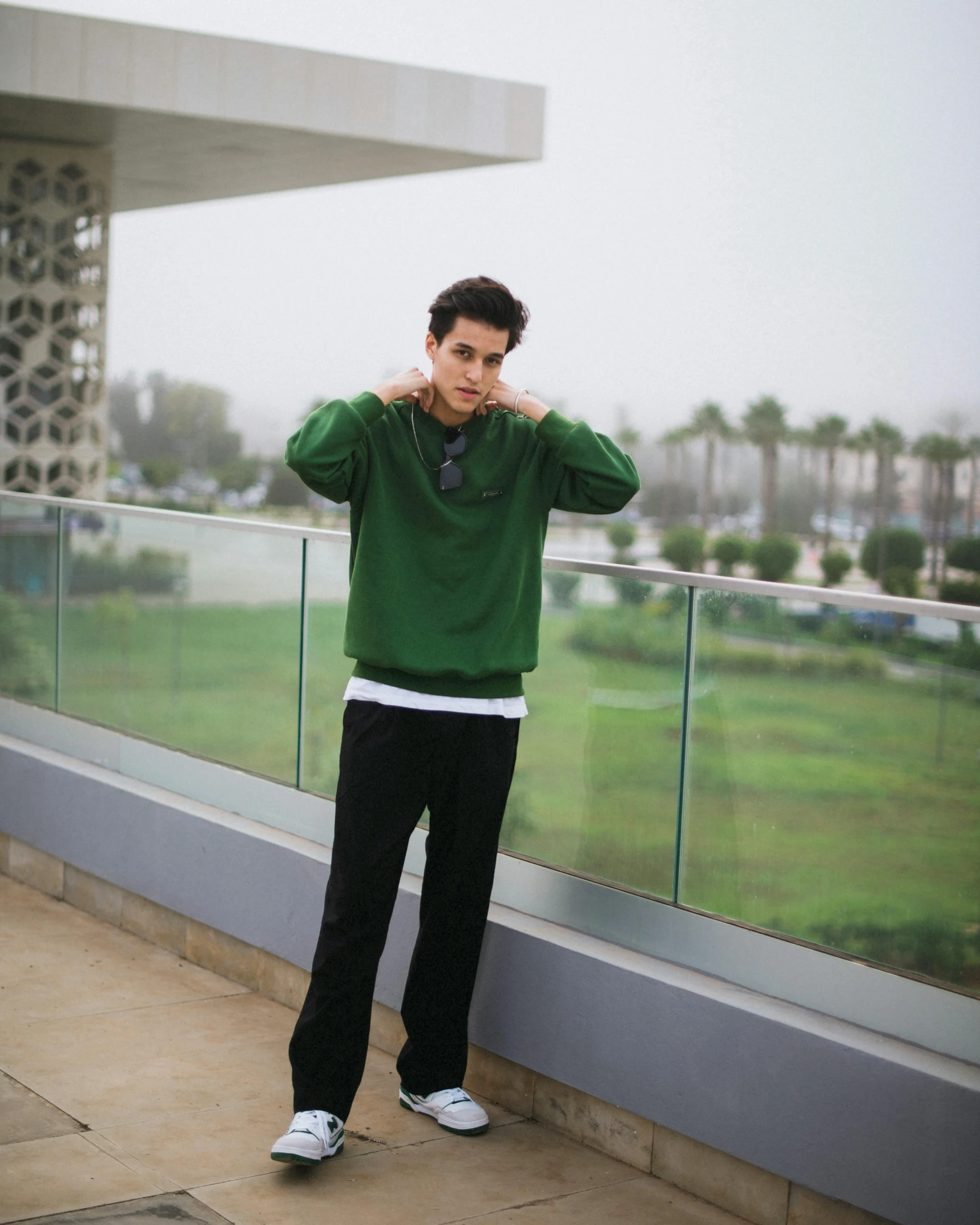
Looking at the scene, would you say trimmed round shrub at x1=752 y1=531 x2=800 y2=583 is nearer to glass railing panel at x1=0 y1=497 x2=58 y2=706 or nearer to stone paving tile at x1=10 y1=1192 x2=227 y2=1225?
glass railing panel at x1=0 y1=497 x2=58 y2=706

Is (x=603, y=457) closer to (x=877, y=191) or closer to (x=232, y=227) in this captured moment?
(x=877, y=191)

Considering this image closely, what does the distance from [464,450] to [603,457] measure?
0.29 metres

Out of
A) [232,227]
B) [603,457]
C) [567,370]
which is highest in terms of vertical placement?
[232,227]

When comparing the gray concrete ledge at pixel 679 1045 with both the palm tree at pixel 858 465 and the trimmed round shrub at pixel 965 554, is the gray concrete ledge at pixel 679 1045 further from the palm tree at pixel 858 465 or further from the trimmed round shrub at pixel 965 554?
the palm tree at pixel 858 465

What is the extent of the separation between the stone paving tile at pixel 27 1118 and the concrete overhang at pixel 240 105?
30.3ft

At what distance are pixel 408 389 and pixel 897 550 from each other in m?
41.2

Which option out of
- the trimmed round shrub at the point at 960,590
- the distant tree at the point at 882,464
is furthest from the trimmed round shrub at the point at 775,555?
the trimmed round shrub at the point at 960,590

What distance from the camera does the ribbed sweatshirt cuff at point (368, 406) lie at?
9.19 ft

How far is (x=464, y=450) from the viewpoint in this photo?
115 inches

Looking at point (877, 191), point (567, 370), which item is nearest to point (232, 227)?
point (567, 370)

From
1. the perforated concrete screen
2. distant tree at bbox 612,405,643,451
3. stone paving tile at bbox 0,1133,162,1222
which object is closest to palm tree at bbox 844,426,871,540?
distant tree at bbox 612,405,643,451

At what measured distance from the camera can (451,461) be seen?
2.90 meters

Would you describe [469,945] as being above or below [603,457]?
below

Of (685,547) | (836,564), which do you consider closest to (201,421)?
(685,547)
